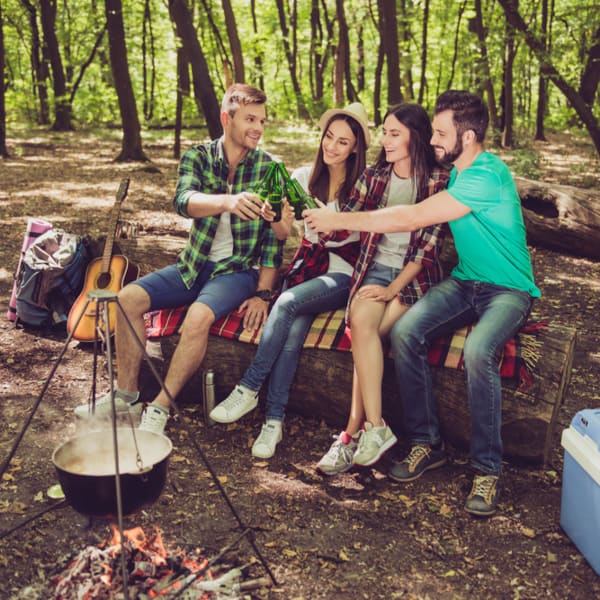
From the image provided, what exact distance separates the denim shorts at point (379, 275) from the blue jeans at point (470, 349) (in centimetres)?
25

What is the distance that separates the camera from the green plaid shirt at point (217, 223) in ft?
13.3

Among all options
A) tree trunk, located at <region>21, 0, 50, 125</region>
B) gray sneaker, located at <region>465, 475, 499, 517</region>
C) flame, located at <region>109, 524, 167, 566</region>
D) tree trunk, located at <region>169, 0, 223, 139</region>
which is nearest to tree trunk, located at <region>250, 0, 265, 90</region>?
tree trunk, located at <region>21, 0, 50, 125</region>

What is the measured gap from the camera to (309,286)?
380 centimetres

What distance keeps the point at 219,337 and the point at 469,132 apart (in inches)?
70.7

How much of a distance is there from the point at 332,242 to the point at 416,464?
1.36 m

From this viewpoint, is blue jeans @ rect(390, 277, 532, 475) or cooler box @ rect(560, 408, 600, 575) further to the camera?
blue jeans @ rect(390, 277, 532, 475)

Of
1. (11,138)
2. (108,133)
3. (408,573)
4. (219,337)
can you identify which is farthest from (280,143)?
(408,573)

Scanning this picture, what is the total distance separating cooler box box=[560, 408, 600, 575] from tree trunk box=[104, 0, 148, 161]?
11.0 metres

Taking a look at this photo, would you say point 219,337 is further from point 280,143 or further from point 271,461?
point 280,143

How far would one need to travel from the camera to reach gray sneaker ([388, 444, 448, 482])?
341cm

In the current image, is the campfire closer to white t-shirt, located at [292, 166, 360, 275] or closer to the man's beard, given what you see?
white t-shirt, located at [292, 166, 360, 275]

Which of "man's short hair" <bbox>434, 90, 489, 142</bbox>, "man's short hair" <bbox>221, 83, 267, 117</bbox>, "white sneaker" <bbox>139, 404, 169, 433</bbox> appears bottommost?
"white sneaker" <bbox>139, 404, 169, 433</bbox>

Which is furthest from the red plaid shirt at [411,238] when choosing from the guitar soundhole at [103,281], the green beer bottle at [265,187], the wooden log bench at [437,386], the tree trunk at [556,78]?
the tree trunk at [556,78]

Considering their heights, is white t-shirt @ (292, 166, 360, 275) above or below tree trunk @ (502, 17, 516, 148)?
below
